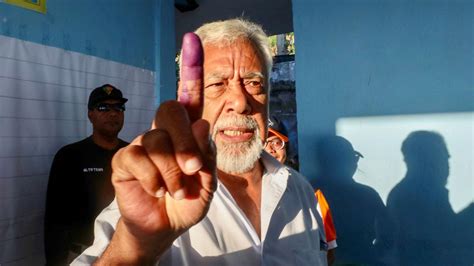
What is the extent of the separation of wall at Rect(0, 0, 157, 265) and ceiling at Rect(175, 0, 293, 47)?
56.1 inches

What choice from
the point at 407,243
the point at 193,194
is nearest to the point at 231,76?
the point at 193,194

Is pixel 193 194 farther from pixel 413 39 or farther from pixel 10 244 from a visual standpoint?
pixel 413 39

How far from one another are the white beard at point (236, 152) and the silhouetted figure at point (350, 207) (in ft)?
5.23

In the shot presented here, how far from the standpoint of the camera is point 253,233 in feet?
3.92

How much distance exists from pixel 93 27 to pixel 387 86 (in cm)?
228

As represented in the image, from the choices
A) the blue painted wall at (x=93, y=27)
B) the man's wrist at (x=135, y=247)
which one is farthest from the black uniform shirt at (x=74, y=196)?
the man's wrist at (x=135, y=247)

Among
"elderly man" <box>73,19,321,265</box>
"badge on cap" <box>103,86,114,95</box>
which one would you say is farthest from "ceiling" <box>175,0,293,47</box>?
"elderly man" <box>73,19,321,265</box>

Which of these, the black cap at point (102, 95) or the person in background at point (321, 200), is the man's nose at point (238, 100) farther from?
the black cap at point (102, 95)

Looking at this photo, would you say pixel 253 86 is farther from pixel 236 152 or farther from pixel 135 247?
pixel 135 247

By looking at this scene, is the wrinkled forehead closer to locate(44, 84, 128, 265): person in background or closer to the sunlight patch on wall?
locate(44, 84, 128, 265): person in background

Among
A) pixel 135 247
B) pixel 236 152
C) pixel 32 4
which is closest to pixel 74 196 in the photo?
pixel 32 4

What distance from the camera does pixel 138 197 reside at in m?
0.67

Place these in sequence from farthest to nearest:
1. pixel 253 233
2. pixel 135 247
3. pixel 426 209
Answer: pixel 426 209
pixel 253 233
pixel 135 247

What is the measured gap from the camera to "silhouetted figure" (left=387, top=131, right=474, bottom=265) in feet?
8.09
